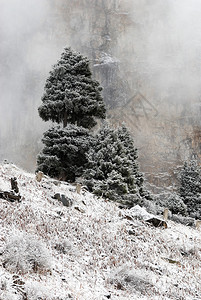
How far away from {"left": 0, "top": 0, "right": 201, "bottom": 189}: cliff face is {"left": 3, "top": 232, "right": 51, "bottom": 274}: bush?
72700 mm

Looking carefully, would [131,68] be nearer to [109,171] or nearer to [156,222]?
[109,171]

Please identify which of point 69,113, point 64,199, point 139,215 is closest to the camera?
point 64,199

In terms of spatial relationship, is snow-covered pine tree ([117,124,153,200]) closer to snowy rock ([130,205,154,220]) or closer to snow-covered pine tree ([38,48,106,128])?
snow-covered pine tree ([38,48,106,128])

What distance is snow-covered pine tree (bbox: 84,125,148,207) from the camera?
1511 centimetres

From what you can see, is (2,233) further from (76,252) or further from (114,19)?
(114,19)

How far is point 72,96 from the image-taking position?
62.0 ft

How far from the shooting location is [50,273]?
5.80 metres

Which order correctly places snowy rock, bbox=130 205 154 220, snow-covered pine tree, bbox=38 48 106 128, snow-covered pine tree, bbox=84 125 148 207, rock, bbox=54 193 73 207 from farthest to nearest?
snow-covered pine tree, bbox=38 48 106 128, snow-covered pine tree, bbox=84 125 148 207, snowy rock, bbox=130 205 154 220, rock, bbox=54 193 73 207

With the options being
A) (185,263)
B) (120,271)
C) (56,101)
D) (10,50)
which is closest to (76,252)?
(120,271)

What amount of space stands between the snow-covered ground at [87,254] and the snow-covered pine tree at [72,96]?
8.93 m

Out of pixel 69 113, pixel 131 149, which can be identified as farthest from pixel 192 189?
pixel 69 113

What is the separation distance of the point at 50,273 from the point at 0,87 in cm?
10185

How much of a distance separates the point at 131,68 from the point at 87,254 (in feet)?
326

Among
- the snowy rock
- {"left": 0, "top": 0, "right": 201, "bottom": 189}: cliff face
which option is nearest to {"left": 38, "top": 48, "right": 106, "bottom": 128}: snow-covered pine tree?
the snowy rock
